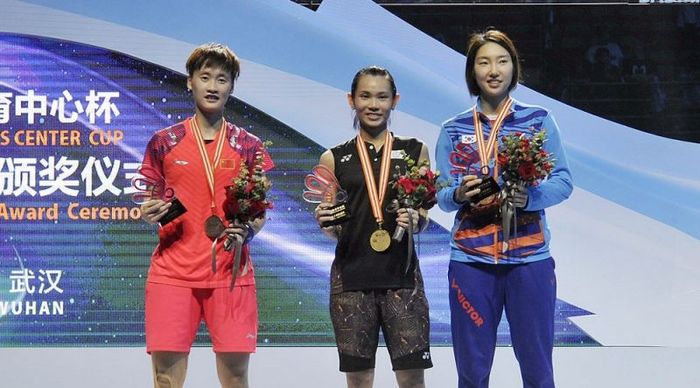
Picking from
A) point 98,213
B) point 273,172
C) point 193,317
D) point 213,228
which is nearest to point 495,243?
point 213,228

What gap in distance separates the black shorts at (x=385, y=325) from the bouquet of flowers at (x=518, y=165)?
1.37 feet

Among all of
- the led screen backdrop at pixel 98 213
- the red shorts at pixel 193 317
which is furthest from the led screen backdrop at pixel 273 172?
the red shorts at pixel 193 317

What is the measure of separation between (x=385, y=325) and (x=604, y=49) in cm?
298

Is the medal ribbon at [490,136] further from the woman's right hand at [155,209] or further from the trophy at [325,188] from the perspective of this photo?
the woman's right hand at [155,209]

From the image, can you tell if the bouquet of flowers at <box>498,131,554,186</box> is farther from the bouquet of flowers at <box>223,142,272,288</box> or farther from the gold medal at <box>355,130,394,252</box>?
the bouquet of flowers at <box>223,142,272,288</box>

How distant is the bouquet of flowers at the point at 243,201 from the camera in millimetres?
Answer: 3494

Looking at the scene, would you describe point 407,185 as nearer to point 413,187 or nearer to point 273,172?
point 413,187

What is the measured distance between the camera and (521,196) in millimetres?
3475

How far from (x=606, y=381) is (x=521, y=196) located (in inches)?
83.3

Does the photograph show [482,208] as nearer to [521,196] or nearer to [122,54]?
[521,196]

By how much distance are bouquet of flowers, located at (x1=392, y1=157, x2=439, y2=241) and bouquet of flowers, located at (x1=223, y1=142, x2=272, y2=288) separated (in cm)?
48

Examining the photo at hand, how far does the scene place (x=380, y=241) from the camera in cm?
364

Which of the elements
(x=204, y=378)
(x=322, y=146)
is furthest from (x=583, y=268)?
(x=204, y=378)

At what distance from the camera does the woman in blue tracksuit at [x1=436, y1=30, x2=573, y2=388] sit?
352 centimetres
